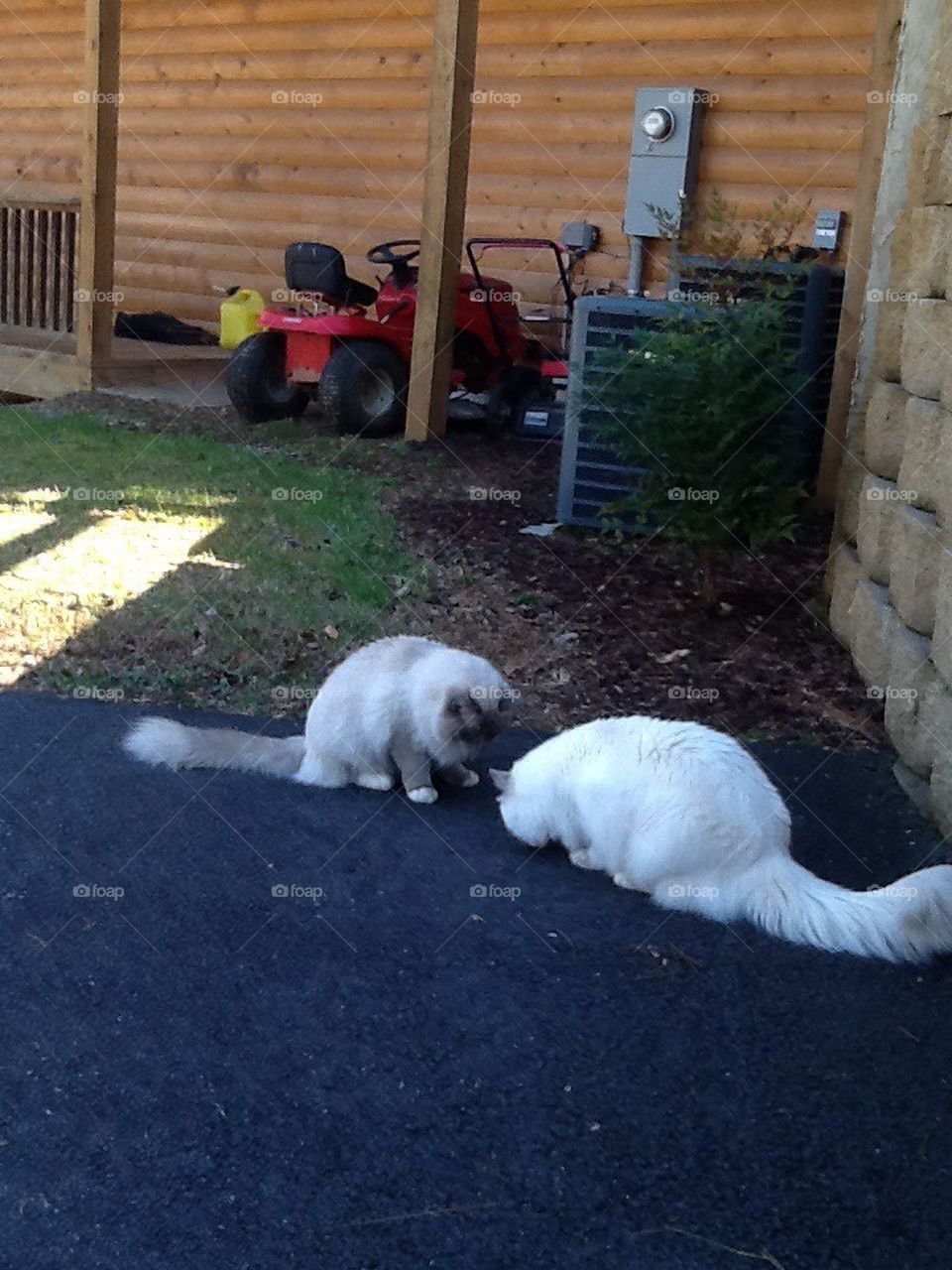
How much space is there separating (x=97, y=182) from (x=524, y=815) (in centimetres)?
884

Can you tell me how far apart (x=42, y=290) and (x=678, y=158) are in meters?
6.78

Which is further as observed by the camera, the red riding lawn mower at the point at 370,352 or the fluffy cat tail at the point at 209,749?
the red riding lawn mower at the point at 370,352

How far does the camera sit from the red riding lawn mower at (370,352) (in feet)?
32.8

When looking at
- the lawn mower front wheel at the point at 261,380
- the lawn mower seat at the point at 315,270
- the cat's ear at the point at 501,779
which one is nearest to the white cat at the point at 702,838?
the cat's ear at the point at 501,779

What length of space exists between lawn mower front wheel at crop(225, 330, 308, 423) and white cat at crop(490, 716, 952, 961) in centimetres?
698

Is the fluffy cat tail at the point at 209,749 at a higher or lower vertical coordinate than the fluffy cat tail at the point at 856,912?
lower

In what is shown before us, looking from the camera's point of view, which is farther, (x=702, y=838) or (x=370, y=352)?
(x=370, y=352)

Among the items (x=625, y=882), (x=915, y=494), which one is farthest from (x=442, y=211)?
(x=625, y=882)

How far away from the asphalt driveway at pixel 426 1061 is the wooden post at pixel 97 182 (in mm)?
7901

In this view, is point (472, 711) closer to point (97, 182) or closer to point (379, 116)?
point (97, 182)

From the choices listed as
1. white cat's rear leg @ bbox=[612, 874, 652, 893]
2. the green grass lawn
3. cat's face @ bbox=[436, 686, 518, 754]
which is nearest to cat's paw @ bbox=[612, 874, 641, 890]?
white cat's rear leg @ bbox=[612, 874, 652, 893]

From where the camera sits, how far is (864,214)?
7.76m

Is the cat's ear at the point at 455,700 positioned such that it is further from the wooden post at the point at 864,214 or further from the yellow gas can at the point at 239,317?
the yellow gas can at the point at 239,317

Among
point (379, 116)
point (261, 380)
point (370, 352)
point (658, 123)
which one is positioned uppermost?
point (379, 116)
